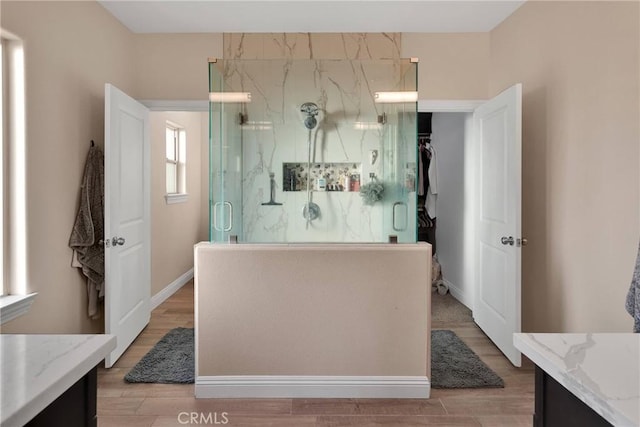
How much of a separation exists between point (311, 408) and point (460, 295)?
8.63 ft

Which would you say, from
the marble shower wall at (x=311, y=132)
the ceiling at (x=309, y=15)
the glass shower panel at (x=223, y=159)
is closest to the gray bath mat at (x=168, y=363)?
the glass shower panel at (x=223, y=159)

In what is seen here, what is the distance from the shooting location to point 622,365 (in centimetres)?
84

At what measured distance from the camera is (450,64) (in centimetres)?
352

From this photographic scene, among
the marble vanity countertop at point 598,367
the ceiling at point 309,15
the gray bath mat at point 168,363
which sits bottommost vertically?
the gray bath mat at point 168,363

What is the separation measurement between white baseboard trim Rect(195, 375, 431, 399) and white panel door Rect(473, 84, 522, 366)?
936mm

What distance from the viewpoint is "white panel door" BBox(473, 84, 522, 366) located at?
277cm

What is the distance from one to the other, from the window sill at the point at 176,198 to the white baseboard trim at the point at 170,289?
2.99 ft

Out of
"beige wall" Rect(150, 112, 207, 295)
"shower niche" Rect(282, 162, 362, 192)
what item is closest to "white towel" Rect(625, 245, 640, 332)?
"shower niche" Rect(282, 162, 362, 192)

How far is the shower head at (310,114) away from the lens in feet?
9.34

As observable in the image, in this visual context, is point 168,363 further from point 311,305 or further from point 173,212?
point 173,212

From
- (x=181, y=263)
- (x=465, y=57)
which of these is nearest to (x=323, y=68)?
(x=465, y=57)

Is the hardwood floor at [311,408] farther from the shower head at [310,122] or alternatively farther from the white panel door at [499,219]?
the shower head at [310,122]

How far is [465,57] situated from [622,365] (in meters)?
3.20

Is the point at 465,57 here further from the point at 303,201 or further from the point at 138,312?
the point at 138,312
